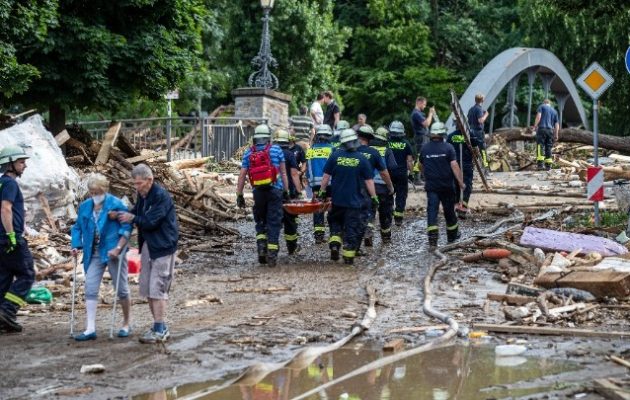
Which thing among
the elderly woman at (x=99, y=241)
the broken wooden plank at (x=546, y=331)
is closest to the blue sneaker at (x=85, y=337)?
the elderly woman at (x=99, y=241)

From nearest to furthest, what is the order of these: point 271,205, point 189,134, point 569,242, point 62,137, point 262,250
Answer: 1. point 569,242
2. point 271,205
3. point 262,250
4. point 62,137
5. point 189,134

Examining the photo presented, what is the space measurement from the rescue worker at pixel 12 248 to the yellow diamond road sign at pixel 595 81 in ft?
32.5

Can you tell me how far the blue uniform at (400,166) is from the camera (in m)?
18.8

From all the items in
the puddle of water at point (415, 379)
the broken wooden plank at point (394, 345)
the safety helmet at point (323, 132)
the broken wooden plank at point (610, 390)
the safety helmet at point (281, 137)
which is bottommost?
the puddle of water at point (415, 379)

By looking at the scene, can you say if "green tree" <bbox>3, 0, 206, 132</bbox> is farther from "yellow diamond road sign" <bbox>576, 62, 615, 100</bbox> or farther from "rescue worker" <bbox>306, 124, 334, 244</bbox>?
"yellow diamond road sign" <bbox>576, 62, 615, 100</bbox>

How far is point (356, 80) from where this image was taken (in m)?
51.0

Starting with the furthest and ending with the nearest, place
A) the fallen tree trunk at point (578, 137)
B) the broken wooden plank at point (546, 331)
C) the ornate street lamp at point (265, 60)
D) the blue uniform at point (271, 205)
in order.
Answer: the fallen tree trunk at point (578, 137)
the ornate street lamp at point (265, 60)
the blue uniform at point (271, 205)
the broken wooden plank at point (546, 331)

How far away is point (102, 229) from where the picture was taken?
419 inches

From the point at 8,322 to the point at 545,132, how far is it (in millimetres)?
22079

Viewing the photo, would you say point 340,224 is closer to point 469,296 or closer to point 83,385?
point 469,296

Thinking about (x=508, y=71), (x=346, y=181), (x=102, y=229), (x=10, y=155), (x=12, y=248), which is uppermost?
(x=508, y=71)

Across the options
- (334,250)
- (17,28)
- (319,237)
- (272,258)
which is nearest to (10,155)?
(272,258)

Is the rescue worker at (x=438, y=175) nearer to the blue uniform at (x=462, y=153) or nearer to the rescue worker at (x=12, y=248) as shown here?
the blue uniform at (x=462, y=153)

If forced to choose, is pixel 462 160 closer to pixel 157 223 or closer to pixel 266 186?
pixel 266 186
